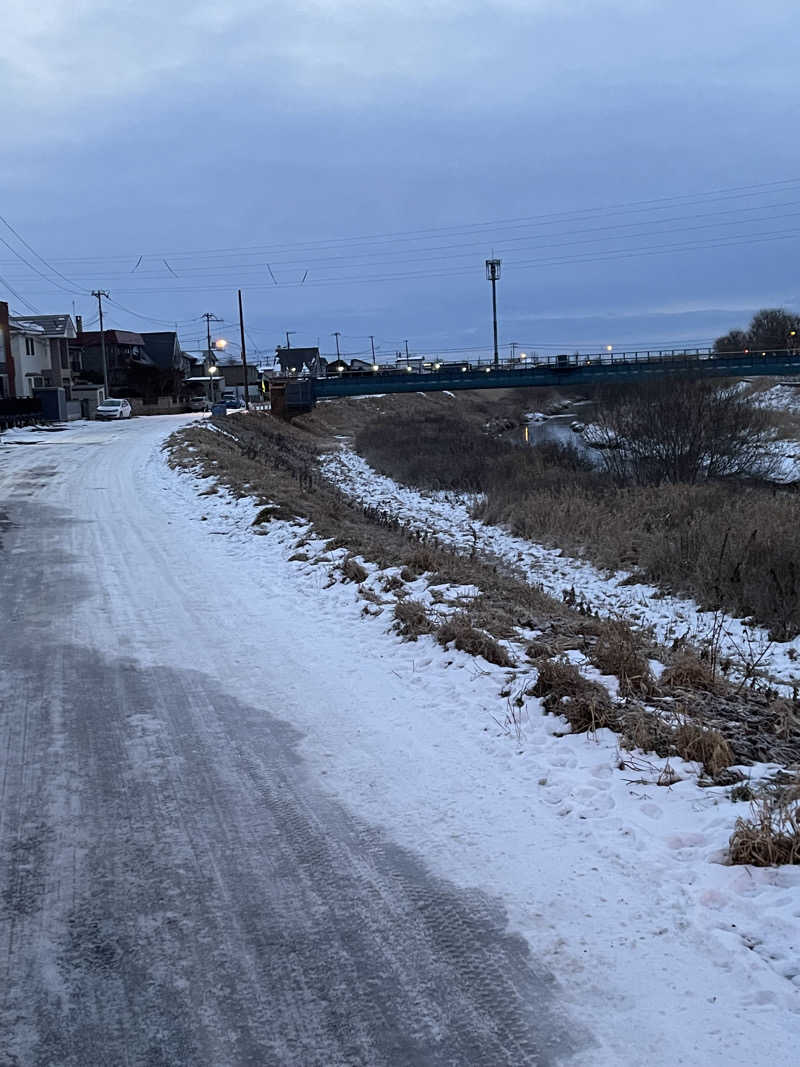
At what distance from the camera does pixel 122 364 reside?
298 ft

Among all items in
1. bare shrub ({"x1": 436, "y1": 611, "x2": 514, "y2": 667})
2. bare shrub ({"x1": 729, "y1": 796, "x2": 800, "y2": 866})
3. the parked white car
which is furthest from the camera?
the parked white car

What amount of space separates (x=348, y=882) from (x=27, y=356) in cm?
6854

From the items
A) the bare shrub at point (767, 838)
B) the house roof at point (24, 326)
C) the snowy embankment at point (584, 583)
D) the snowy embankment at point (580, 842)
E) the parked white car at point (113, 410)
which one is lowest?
the snowy embankment at point (584, 583)

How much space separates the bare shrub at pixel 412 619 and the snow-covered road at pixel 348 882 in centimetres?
37

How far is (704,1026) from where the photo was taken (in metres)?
3.43

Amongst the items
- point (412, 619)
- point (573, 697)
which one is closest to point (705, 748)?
point (573, 697)

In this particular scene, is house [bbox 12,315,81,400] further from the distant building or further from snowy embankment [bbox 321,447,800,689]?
the distant building

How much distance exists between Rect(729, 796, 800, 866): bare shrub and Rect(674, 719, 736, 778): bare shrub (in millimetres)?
696

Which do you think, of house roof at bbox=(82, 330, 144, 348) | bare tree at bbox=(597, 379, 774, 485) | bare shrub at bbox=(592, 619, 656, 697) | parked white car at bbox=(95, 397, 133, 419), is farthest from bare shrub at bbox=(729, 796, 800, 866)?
house roof at bbox=(82, 330, 144, 348)

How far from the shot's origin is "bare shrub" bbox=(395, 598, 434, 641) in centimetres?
850

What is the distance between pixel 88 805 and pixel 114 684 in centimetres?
225

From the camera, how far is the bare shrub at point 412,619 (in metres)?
8.50

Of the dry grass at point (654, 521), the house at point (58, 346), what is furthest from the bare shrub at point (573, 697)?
the house at point (58, 346)

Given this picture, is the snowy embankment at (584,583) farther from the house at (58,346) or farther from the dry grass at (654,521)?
the house at (58,346)
